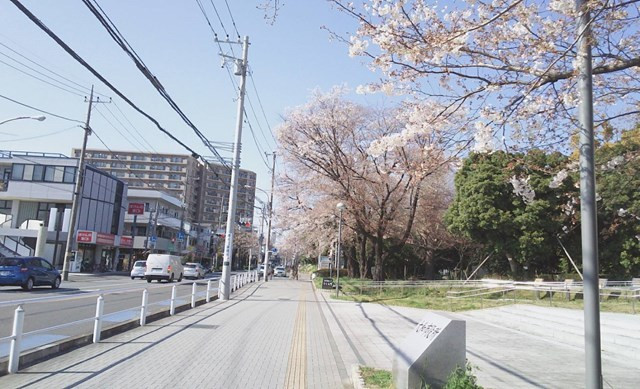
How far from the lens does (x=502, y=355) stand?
10.2 meters

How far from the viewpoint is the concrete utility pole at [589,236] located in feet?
13.8

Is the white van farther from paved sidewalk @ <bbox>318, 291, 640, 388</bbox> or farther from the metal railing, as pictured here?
paved sidewalk @ <bbox>318, 291, 640, 388</bbox>

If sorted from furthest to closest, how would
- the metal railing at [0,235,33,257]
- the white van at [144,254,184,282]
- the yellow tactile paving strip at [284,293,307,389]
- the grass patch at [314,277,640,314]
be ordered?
the metal railing at [0,235,33,257] < the white van at [144,254,184,282] < the grass patch at [314,277,640,314] < the yellow tactile paving strip at [284,293,307,389]

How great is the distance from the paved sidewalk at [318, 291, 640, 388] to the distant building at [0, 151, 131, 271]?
39651 millimetres

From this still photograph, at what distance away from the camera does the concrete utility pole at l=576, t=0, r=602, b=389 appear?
421 cm

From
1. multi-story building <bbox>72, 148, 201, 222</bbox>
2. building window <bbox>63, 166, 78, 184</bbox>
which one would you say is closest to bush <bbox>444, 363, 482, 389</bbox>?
building window <bbox>63, 166, 78, 184</bbox>

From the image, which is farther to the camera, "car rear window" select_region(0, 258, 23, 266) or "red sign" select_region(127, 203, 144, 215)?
"red sign" select_region(127, 203, 144, 215)

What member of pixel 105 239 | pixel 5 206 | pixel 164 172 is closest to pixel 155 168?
pixel 164 172

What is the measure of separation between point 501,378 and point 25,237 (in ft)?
163

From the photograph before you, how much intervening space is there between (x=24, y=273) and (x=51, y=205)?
→ 101 ft

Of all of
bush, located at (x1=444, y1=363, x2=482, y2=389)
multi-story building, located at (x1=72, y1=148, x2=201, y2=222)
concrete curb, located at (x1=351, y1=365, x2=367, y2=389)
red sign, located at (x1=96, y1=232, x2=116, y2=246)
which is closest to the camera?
bush, located at (x1=444, y1=363, x2=482, y2=389)

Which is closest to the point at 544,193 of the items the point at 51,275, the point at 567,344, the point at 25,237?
the point at 567,344

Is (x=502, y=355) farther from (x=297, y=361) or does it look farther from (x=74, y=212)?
(x=74, y=212)

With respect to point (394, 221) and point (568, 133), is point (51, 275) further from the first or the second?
point (568, 133)
